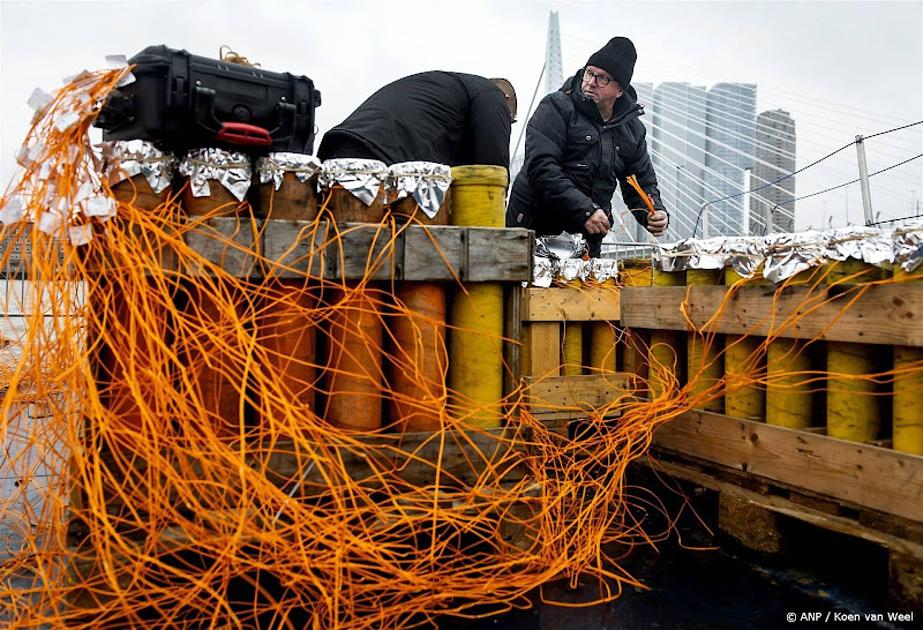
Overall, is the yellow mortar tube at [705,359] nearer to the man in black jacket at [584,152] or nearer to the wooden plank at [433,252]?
the man in black jacket at [584,152]

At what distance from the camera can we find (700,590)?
116 inches

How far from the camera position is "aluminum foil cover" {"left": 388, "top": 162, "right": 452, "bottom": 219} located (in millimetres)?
3006

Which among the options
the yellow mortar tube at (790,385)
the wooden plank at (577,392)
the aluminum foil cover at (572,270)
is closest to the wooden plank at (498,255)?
the wooden plank at (577,392)

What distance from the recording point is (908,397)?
9.14ft

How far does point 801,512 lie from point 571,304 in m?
2.04

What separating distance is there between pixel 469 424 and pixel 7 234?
2125 mm

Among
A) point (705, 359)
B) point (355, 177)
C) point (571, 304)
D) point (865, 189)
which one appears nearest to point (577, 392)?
point (571, 304)

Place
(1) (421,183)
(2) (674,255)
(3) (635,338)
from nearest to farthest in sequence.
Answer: (1) (421,183) → (2) (674,255) → (3) (635,338)

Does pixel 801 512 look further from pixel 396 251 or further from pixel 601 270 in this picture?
pixel 601 270

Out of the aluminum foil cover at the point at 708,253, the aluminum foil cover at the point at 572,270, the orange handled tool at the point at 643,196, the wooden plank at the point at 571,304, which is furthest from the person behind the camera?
the orange handled tool at the point at 643,196

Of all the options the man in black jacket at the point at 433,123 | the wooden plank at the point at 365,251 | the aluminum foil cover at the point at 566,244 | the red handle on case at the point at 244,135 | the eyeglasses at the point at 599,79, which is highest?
the eyeglasses at the point at 599,79

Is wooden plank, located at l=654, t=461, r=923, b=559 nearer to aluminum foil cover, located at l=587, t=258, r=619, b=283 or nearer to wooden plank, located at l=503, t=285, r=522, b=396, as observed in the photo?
wooden plank, located at l=503, t=285, r=522, b=396

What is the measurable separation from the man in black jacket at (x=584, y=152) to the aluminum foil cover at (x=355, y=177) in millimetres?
2533

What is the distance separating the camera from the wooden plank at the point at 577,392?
4.13 m
